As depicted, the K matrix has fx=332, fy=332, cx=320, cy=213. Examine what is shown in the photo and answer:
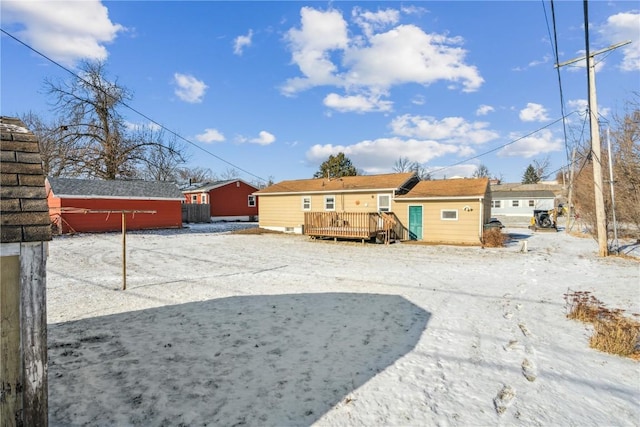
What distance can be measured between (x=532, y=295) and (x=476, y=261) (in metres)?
4.17

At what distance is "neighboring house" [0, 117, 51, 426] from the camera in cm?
247

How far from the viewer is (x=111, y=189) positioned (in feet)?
70.3

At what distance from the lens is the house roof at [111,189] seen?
1958 cm

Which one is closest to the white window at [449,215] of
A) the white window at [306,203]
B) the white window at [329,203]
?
the white window at [329,203]

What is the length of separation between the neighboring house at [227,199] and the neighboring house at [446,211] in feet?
65.0

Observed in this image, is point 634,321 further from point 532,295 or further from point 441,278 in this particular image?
point 441,278

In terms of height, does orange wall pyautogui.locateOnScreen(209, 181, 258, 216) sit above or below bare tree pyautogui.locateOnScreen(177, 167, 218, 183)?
below

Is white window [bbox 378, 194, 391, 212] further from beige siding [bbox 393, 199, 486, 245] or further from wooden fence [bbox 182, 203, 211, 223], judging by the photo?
wooden fence [bbox 182, 203, 211, 223]

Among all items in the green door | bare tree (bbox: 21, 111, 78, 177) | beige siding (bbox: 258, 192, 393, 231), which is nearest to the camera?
the green door

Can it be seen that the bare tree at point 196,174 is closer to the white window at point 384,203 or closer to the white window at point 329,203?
the white window at point 329,203

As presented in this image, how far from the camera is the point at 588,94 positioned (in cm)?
1151

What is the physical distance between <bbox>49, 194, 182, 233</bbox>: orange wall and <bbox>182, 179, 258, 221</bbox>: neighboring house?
24.7ft

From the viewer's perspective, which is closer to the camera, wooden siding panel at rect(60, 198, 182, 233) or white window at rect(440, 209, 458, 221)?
white window at rect(440, 209, 458, 221)

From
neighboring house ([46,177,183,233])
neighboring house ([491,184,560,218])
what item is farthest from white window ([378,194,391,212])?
neighboring house ([491,184,560,218])
